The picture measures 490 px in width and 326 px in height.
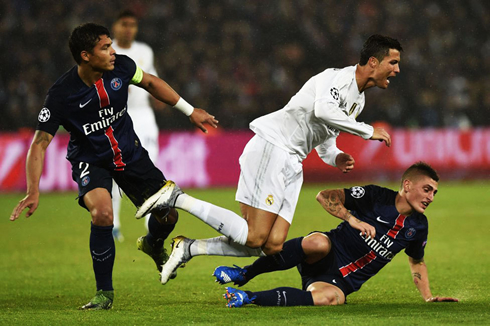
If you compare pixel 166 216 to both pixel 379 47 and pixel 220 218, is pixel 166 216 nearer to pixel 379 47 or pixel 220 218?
pixel 220 218

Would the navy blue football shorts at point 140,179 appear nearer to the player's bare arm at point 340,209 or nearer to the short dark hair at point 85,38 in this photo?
the short dark hair at point 85,38

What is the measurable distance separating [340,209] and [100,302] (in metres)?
1.74

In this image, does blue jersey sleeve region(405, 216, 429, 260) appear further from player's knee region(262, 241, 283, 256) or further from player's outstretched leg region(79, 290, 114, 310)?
player's outstretched leg region(79, 290, 114, 310)

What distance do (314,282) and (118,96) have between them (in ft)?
6.27

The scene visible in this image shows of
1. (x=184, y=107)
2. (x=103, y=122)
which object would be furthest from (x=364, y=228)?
(x=103, y=122)

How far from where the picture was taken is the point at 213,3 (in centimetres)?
2020

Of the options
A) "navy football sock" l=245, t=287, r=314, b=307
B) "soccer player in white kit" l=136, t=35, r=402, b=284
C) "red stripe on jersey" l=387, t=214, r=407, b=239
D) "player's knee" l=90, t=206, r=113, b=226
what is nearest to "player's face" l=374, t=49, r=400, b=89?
"soccer player in white kit" l=136, t=35, r=402, b=284

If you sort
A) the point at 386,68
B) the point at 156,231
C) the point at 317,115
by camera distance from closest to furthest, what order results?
the point at 317,115, the point at 386,68, the point at 156,231

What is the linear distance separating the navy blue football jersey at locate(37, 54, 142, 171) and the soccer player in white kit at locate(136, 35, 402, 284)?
46cm

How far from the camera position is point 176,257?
544 centimetres

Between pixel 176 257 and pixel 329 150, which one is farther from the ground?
pixel 329 150

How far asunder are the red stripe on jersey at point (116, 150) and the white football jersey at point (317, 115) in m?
1.06

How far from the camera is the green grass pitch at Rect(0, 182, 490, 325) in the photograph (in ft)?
15.6

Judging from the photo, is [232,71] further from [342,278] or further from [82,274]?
[342,278]
